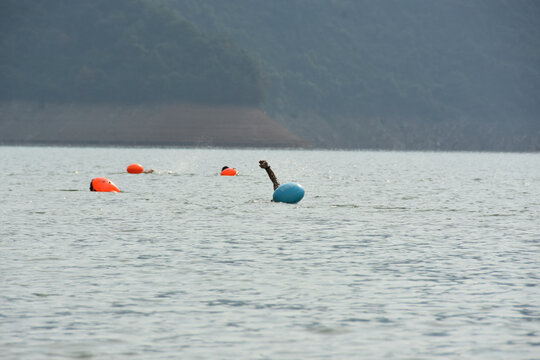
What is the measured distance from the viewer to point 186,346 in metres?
12.2

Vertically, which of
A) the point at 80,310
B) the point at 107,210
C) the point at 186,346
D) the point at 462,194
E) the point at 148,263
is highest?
the point at 462,194

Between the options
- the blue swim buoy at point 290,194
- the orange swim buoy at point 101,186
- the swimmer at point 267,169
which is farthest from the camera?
the orange swim buoy at point 101,186

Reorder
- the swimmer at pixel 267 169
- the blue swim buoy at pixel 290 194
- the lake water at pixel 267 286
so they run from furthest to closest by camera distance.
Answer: the blue swim buoy at pixel 290 194
the swimmer at pixel 267 169
the lake water at pixel 267 286

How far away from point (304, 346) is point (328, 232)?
1602 centimetres

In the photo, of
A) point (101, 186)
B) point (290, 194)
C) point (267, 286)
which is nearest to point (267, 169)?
point (290, 194)

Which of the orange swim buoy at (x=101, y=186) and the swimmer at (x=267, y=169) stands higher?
the orange swim buoy at (x=101, y=186)

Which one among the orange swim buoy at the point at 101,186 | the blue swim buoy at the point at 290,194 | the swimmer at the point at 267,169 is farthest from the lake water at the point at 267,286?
the orange swim buoy at the point at 101,186

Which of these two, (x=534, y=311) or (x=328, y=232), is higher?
(x=328, y=232)

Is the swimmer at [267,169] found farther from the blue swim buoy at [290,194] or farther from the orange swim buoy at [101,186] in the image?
the orange swim buoy at [101,186]

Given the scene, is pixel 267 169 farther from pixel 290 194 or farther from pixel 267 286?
pixel 267 286

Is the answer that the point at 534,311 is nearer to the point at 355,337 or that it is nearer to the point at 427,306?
A: the point at 427,306

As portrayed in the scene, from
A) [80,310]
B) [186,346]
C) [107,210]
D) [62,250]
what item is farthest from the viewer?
[107,210]

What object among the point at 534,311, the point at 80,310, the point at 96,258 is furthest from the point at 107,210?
the point at 534,311

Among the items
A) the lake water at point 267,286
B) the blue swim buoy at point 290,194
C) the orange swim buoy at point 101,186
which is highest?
the orange swim buoy at point 101,186
